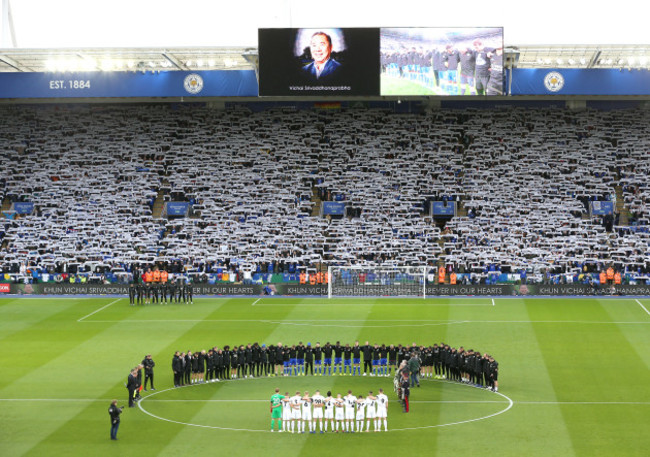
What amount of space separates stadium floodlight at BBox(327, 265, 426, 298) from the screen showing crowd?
10955mm

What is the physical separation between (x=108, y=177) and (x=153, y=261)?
1008 centimetres

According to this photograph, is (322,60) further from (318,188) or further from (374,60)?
(318,188)

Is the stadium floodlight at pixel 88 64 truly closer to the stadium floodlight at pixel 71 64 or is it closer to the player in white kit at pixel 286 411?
the stadium floodlight at pixel 71 64

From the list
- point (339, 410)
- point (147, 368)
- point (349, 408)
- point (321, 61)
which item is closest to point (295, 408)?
point (339, 410)

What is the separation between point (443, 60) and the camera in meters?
58.2

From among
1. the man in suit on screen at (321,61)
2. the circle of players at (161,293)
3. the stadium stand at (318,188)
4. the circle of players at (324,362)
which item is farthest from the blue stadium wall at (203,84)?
the circle of players at (324,362)

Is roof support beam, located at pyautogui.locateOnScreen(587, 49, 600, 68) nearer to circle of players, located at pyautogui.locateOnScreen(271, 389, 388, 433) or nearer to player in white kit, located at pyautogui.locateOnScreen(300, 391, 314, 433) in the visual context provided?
circle of players, located at pyautogui.locateOnScreen(271, 389, 388, 433)

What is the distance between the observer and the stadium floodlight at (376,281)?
56.2 m

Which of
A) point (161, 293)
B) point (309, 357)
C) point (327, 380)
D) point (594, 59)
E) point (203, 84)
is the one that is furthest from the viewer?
point (203, 84)

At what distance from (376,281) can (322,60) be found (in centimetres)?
1399

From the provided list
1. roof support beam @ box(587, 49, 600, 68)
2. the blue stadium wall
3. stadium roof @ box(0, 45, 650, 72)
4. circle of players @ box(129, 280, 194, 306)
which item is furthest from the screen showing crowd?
circle of players @ box(129, 280, 194, 306)

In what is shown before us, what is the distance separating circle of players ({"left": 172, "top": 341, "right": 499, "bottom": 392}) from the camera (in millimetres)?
34625

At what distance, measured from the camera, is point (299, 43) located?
57812 mm
